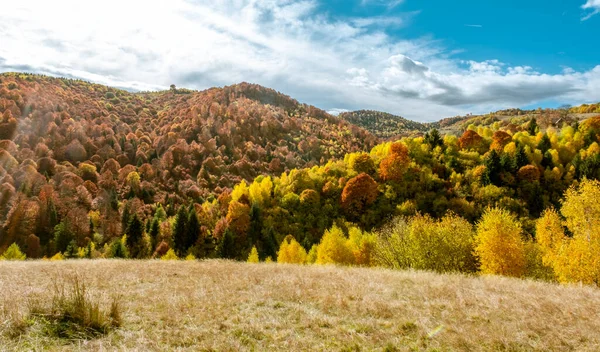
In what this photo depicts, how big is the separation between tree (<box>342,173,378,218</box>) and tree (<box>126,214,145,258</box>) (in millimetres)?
61424

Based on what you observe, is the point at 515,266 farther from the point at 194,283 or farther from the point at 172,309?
the point at 172,309

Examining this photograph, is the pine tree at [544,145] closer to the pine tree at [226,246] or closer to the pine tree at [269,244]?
the pine tree at [269,244]

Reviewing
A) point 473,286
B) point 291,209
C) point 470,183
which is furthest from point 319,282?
point 470,183

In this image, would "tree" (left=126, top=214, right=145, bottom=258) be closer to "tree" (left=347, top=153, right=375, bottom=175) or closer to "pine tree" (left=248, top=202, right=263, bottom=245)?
"pine tree" (left=248, top=202, right=263, bottom=245)

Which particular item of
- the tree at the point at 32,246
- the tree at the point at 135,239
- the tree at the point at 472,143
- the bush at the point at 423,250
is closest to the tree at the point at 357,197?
the tree at the point at 472,143

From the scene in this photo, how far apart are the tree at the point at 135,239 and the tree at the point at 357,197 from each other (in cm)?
6142

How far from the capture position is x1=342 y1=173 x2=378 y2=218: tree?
107m

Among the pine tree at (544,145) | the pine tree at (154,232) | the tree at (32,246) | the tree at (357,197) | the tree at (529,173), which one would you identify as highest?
the pine tree at (544,145)

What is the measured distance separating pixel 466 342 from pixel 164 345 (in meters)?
7.69

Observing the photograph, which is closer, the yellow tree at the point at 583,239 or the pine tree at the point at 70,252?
the yellow tree at the point at 583,239

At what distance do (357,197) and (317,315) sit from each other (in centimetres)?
9826

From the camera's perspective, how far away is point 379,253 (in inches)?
1526

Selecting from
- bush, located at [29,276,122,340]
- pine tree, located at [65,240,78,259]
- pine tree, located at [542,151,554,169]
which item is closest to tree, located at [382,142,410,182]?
pine tree, located at [542,151,554,169]

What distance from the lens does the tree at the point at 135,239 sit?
84062mm
